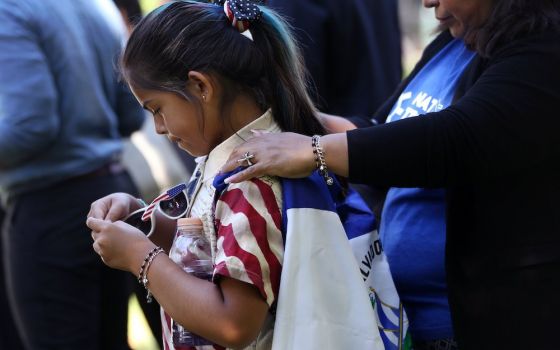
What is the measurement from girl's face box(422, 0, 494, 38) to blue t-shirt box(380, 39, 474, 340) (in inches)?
3.9

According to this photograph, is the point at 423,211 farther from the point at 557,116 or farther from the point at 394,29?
the point at 394,29

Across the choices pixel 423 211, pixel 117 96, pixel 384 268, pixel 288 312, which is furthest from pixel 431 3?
pixel 117 96

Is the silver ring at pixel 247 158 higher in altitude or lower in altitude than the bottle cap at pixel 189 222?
higher

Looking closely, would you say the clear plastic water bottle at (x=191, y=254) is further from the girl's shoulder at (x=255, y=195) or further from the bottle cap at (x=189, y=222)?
the girl's shoulder at (x=255, y=195)

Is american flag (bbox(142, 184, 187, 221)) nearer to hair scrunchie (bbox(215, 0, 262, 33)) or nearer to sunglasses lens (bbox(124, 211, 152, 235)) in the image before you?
sunglasses lens (bbox(124, 211, 152, 235))

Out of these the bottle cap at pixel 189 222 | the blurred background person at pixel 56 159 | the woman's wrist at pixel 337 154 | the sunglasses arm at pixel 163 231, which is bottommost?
the blurred background person at pixel 56 159

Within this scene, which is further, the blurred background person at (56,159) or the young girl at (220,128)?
the blurred background person at (56,159)

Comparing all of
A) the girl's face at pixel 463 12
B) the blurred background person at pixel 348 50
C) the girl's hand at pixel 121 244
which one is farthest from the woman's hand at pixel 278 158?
the blurred background person at pixel 348 50

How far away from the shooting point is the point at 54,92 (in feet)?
10.1

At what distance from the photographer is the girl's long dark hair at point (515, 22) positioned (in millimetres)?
1772

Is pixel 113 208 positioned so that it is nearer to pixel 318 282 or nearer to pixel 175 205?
pixel 175 205

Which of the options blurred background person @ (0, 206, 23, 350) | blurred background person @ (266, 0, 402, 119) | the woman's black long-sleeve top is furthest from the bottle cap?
blurred background person @ (0, 206, 23, 350)

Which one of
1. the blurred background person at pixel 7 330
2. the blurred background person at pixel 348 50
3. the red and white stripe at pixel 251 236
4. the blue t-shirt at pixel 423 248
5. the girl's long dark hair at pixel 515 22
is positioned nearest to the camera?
the red and white stripe at pixel 251 236

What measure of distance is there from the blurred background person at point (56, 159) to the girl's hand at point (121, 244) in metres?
1.34
